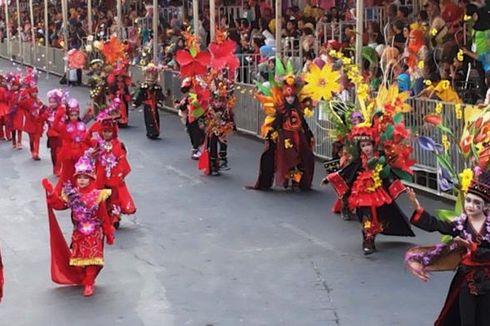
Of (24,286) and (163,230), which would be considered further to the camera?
(163,230)

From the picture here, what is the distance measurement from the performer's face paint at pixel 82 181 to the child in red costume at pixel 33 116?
8.25 metres

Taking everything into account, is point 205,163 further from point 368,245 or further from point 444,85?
point 368,245

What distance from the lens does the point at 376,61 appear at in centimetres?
1492

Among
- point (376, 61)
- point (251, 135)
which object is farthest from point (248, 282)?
point (251, 135)

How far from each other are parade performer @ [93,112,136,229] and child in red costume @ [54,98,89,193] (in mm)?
949

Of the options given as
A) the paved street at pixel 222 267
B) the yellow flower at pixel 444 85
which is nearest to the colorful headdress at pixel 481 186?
the paved street at pixel 222 267

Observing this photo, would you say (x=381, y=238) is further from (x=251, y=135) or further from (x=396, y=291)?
(x=251, y=135)

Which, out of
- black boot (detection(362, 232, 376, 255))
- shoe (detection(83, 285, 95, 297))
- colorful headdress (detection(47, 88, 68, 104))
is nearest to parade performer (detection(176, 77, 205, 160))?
colorful headdress (detection(47, 88, 68, 104))

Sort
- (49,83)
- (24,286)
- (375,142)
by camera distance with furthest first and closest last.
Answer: (49,83)
(375,142)
(24,286)

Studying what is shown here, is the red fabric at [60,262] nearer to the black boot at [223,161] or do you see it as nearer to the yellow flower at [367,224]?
the yellow flower at [367,224]

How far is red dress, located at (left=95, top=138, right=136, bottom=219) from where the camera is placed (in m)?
10.8

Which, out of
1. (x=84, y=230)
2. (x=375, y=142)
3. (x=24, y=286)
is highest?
(x=375, y=142)

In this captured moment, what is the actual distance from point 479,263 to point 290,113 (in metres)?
6.94

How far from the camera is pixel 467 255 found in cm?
622
